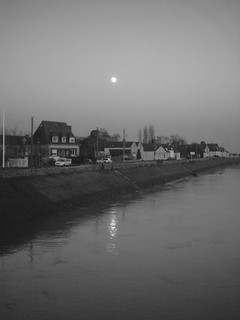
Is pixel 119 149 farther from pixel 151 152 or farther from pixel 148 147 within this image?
pixel 151 152

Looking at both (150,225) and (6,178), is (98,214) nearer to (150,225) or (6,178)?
(150,225)

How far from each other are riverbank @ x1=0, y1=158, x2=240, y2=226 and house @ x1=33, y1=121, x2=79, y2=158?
74.6 ft

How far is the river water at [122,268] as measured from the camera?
14.3 metres

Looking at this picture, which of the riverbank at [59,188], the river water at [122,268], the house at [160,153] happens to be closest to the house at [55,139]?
the riverbank at [59,188]

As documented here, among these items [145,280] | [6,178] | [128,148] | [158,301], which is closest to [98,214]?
[6,178]

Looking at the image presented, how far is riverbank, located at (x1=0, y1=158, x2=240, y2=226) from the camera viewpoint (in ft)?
109

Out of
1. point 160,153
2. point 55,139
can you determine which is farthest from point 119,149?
point 55,139

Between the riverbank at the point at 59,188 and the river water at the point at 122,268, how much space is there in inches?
99.5

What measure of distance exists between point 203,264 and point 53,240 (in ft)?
32.8

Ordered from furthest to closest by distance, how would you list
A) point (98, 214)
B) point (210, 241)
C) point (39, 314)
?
point (98, 214), point (210, 241), point (39, 314)

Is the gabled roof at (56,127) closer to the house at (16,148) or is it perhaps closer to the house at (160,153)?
the house at (16,148)

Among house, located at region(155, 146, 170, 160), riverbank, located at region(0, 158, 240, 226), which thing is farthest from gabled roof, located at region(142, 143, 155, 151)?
riverbank, located at region(0, 158, 240, 226)

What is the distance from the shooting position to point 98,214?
3519 cm

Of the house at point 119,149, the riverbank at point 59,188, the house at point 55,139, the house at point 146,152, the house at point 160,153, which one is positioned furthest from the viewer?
the house at point 160,153
